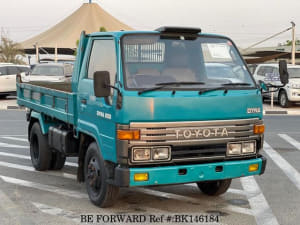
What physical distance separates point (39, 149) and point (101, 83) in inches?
123

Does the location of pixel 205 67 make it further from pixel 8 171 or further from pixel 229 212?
pixel 8 171

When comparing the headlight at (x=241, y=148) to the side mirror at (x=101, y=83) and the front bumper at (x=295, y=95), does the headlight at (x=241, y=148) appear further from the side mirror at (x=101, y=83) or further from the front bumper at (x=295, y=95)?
the front bumper at (x=295, y=95)

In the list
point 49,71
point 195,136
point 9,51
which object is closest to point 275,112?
point 49,71

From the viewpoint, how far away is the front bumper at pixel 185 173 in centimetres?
577

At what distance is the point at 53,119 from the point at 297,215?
3.81 m

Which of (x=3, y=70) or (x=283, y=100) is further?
(x=3, y=70)

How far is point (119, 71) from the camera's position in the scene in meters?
6.04

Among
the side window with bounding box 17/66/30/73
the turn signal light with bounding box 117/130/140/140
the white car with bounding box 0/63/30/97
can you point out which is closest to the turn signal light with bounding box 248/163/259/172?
the turn signal light with bounding box 117/130/140/140

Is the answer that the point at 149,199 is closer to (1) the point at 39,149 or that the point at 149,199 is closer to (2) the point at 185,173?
(2) the point at 185,173

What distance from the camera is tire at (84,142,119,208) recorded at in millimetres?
6238

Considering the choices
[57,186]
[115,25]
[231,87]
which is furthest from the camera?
[115,25]

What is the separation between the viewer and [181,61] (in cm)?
650

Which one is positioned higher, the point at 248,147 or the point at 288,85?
the point at 248,147

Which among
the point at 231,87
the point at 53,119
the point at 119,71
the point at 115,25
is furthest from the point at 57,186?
the point at 115,25
